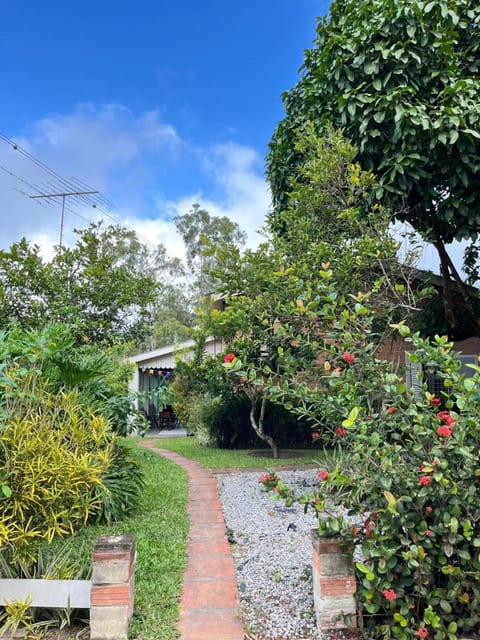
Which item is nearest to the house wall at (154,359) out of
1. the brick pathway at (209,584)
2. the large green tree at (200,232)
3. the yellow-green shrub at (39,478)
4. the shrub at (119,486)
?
the shrub at (119,486)

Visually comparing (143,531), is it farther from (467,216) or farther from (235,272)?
(467,216)

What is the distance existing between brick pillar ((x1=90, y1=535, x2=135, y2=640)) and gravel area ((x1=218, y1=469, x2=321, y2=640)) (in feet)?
2.88

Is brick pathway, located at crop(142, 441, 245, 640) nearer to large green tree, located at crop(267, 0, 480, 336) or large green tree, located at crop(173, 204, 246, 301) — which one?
large green tree, located at crop(267, 0, 480, 336)

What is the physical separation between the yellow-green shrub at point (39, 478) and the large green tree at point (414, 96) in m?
5.73

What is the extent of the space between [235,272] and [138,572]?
19.8ft

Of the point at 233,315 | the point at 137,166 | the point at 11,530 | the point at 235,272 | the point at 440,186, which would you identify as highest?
the point at 137,166

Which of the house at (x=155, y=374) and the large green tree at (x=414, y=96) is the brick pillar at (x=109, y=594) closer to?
the large green tree at (x=414, y=96)

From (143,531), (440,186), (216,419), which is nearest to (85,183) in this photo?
(216,419)

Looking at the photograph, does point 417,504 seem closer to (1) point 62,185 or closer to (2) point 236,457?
(2) point 236,457

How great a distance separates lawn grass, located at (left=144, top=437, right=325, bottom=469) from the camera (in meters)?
9.48

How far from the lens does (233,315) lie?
8.30 meters

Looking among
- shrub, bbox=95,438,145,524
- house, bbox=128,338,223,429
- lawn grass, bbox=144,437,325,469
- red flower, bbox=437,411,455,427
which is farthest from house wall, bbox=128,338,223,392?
red flower, bbox=437,411,455,427

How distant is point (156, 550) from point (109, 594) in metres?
1.57

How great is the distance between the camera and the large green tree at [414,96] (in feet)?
21.1
